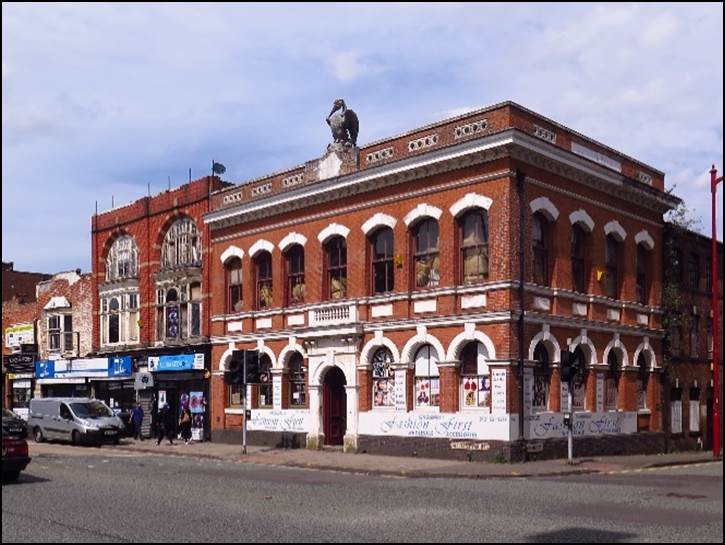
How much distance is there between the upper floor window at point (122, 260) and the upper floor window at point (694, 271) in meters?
22.8

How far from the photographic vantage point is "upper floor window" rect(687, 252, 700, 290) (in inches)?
1357

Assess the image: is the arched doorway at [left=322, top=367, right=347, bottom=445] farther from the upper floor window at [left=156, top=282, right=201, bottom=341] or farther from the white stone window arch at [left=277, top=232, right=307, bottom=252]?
the upper floor window at [left=156, top=282, right=201, bottom=341]

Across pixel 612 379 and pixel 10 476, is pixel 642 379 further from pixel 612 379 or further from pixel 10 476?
pixel 10 476

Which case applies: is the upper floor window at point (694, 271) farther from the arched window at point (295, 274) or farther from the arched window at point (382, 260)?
the arched window at point (295, 274)

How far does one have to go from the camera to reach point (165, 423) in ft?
116

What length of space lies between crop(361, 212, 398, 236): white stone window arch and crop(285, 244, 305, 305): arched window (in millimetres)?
3575

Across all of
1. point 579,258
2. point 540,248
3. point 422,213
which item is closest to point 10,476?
point 422,213

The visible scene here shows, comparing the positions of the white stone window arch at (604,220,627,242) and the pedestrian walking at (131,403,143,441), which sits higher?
the white stone window arch at (604,220,627,242)

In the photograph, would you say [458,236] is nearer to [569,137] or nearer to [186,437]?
[569,137]

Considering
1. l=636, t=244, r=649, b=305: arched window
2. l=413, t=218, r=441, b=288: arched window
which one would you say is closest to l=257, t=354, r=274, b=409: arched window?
l=413, t=218, r=441, b=288: arched window

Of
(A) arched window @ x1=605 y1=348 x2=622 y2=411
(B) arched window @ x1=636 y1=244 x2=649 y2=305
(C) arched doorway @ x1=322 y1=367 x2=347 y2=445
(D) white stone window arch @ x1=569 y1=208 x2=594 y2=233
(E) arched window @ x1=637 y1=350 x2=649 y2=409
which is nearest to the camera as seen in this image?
(D) white stone window arch @ x1=569 y1=208 x2=594 y2=233

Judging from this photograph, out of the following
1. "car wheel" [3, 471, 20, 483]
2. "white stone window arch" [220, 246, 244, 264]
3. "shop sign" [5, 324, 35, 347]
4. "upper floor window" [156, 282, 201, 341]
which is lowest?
"car wheel" [3, 471, 20, 483]

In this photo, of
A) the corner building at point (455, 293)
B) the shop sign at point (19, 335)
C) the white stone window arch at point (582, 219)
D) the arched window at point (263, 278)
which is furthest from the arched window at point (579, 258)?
the shop sign at point (19, 335)

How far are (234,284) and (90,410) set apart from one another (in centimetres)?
711
